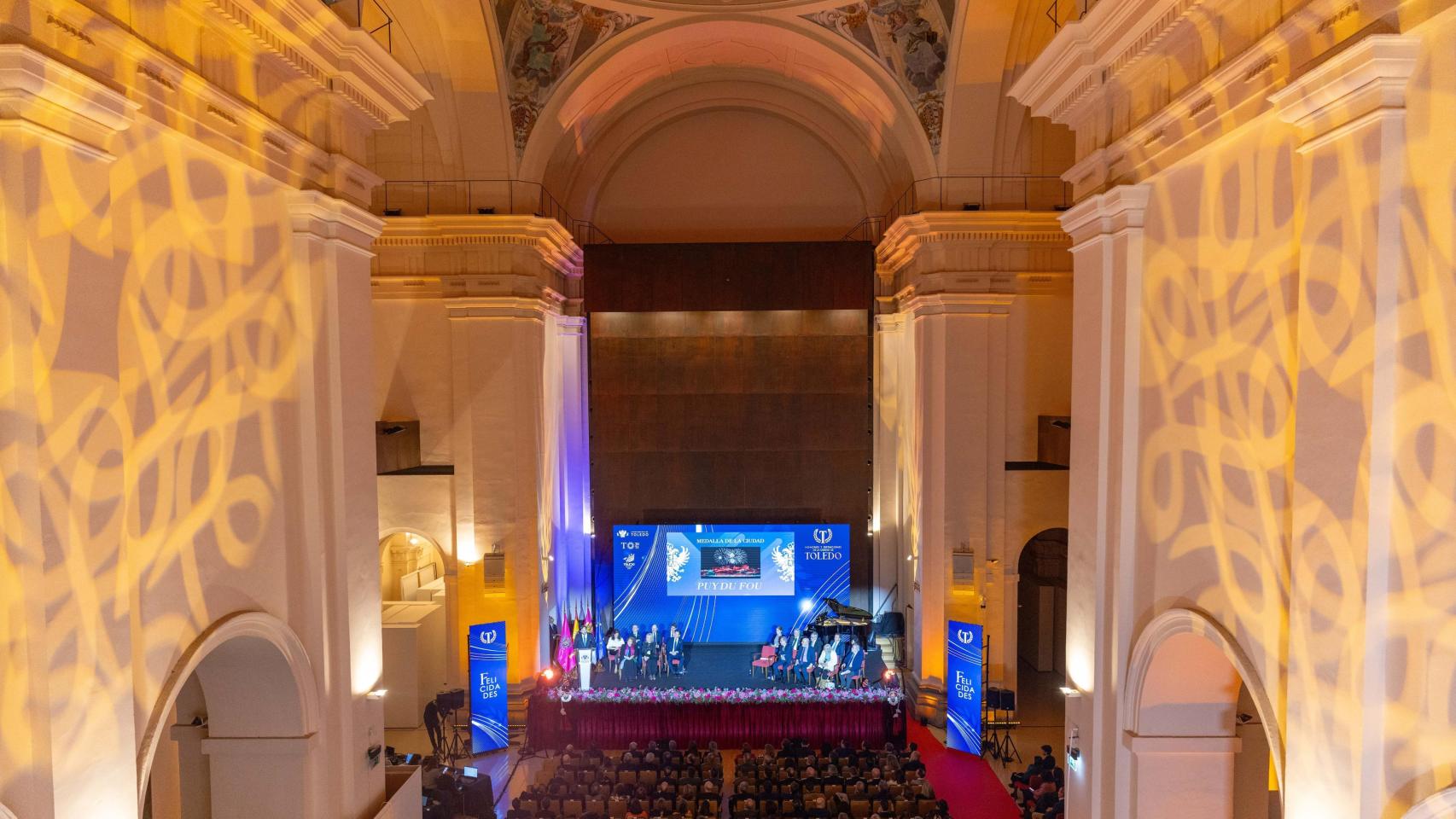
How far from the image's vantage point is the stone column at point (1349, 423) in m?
3.66

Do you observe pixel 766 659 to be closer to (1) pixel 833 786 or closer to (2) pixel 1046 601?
(1) pixel 833 786

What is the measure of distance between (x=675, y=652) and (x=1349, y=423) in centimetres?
1325

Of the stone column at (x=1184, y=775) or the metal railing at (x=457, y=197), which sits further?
the metal railing at (x=457, y=197)

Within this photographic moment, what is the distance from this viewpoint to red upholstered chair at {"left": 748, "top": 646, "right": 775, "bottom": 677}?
14797 millimetres

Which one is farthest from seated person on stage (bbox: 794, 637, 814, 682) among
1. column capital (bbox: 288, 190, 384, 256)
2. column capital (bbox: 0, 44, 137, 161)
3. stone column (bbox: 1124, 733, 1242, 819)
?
column capital (bbox: 0, 44, 137, 161)

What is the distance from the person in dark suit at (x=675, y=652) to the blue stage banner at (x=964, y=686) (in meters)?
5.39

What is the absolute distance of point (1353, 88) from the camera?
147 inches

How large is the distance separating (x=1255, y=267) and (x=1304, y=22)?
1.34 metres

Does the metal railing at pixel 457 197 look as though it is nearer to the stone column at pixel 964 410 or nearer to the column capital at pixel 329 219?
the column capital at pixel 329 219

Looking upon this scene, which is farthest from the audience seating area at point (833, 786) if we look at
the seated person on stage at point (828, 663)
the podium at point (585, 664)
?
the podium at point (585, 664)

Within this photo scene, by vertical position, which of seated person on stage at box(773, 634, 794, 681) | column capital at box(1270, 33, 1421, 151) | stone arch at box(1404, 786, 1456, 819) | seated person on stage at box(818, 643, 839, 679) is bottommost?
seated person on stage at box(773, 634, 794, 681)

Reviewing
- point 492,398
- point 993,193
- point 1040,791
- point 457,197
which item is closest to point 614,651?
point 492,398

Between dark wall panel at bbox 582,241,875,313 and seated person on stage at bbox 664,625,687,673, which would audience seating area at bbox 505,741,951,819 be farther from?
dark wall panel at bbox 582,241,875,313

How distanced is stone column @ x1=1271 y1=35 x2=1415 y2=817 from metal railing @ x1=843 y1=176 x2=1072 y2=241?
8.82 m
